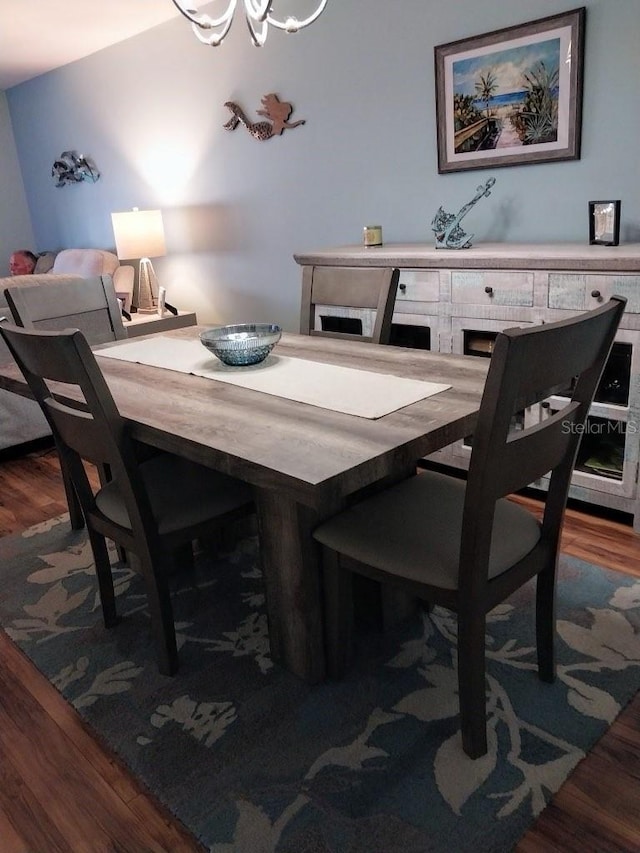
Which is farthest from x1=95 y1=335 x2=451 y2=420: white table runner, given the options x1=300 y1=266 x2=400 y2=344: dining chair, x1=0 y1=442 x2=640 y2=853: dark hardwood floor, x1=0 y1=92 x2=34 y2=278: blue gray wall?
x1=0 y1=92 x2=34 y2=278: blue gray wall

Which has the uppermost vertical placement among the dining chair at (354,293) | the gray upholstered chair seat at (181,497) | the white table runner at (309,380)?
the dining chair at (354,293)

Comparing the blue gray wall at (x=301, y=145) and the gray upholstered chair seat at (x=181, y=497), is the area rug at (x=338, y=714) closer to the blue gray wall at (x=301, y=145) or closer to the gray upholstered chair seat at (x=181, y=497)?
the gray upholstered chair seat at (x=181, y=497)

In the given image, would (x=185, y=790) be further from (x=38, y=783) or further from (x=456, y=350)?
(x=456, y=350)

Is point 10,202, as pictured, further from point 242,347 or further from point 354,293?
point 242,347

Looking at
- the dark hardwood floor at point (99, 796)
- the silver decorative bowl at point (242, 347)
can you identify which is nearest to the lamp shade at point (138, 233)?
the silver decorative bowl at point (242, 347)

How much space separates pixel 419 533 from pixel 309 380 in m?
0.49

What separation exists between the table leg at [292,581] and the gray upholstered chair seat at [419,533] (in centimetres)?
6

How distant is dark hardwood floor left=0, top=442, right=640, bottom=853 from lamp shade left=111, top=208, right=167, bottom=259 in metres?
3.10

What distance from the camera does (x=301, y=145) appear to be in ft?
11.5

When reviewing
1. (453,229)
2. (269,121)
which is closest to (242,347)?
(453,229)

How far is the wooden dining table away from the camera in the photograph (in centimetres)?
112

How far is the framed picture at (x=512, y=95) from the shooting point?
2.42 m

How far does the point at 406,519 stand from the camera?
144cm

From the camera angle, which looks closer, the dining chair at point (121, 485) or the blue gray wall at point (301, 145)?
the dining chair at point (121, 485)
